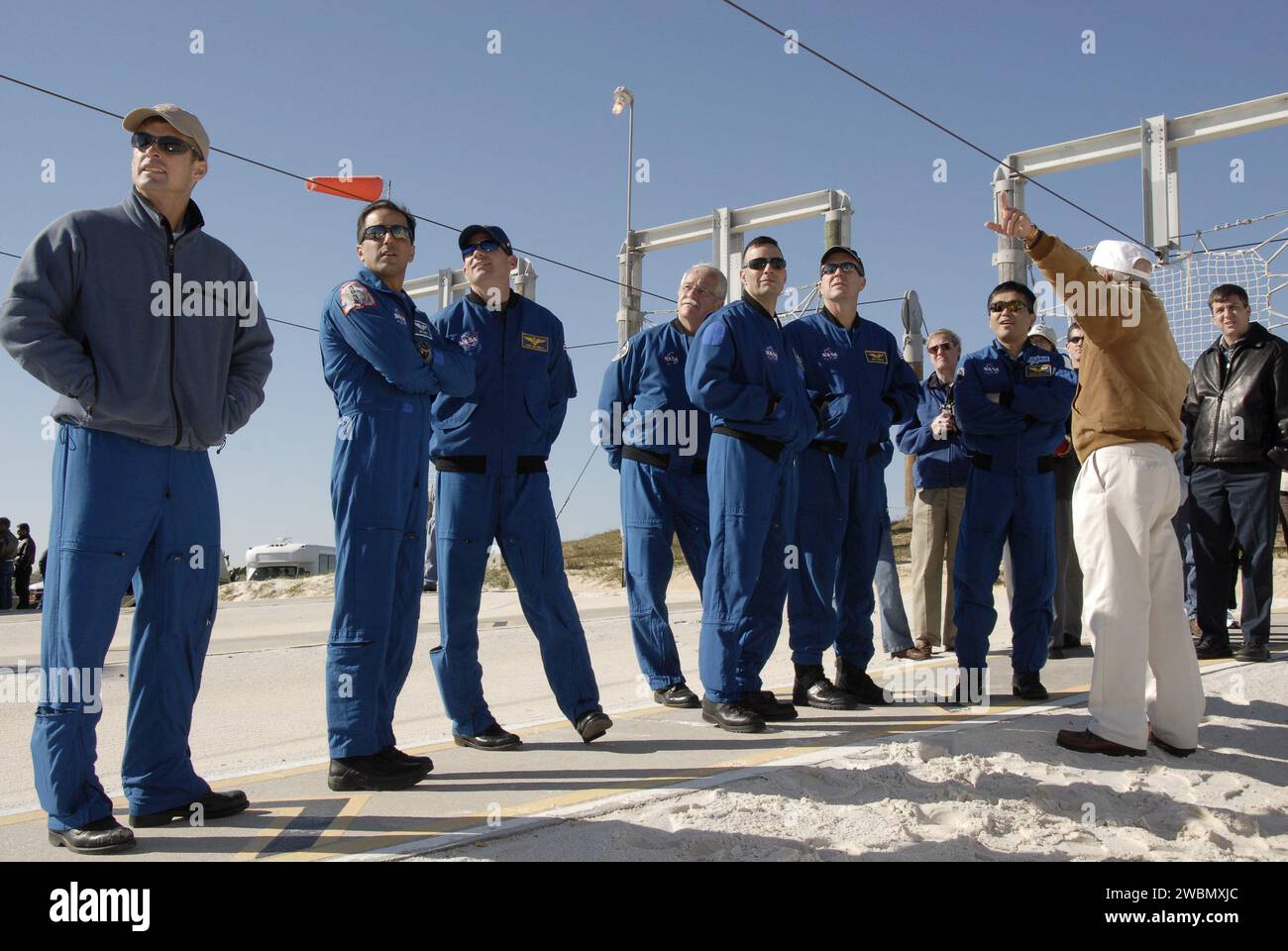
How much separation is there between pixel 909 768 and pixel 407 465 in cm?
222

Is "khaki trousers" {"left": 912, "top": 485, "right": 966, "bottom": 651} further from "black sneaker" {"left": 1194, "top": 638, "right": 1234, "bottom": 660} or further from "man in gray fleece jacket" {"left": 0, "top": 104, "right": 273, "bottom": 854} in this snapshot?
→ "man in gray fleece jacket" {"left": 0, "top": 104, "right": 273, "bottom": 854}

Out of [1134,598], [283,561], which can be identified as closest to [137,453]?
[1134,598]

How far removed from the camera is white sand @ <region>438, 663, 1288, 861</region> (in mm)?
3102

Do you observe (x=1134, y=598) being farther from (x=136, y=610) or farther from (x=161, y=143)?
(x=161, y=143)

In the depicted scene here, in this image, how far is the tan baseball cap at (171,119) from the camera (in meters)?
3.42

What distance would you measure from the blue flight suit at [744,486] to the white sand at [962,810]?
807 millimetres

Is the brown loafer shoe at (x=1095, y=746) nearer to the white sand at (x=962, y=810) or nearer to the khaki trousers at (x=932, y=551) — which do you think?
the white sand at (x=962, y=810)

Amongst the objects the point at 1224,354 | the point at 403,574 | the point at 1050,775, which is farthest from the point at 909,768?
the point at 1224,354

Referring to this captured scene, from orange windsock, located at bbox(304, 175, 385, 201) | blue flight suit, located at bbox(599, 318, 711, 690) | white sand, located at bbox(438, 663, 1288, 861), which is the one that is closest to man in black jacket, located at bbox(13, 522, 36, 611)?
orange windsock, located at bbox(304, 175, 385, 201)

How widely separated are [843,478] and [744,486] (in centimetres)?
83

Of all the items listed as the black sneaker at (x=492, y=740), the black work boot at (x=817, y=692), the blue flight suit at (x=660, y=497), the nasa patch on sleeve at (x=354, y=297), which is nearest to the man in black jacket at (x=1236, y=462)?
the black work boot at (x=817, y=692)

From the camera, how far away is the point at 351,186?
474 inches

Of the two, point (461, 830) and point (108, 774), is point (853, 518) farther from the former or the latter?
point (108, 774)

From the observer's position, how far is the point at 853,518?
5.55 m
